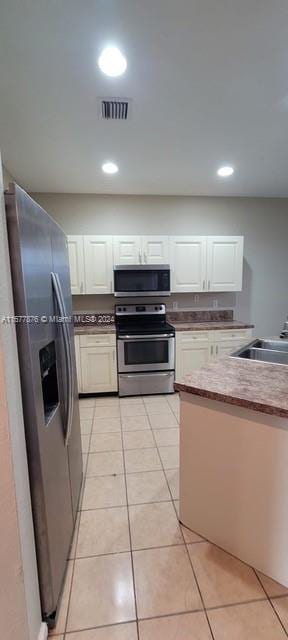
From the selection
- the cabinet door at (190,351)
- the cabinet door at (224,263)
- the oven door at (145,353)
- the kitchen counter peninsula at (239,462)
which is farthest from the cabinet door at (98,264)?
the kitchen counter peninsula at (239,462)

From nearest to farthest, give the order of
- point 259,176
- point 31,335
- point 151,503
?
point 31,335, point 151,503, point 259,176

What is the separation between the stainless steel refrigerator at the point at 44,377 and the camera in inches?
38.9

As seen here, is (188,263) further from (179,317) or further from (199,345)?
(199,345)

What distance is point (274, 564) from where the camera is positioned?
4.43 ft

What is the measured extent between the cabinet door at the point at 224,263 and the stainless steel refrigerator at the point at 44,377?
8.49ft

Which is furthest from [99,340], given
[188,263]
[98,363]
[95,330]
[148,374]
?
[188,263]

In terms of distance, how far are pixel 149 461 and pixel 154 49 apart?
2717 millimetres

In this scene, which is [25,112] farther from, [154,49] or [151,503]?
[151,503]

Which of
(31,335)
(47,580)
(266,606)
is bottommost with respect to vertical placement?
(266,606)

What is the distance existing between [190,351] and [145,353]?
0.59 m

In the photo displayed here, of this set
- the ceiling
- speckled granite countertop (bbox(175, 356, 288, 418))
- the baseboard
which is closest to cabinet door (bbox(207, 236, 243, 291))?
the ceiling

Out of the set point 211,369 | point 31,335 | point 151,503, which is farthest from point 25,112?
point 151,503

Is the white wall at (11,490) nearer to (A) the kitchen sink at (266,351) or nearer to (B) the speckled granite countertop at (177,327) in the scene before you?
(A) the kitchen sink at (266,351)

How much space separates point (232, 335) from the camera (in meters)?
3.66
